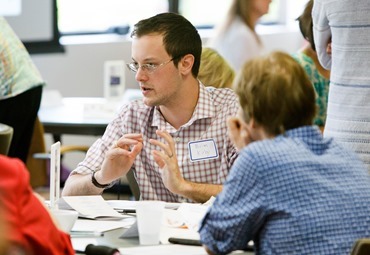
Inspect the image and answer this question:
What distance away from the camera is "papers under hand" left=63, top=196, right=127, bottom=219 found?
121 inches

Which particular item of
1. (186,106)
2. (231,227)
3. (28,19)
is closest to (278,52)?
(231,227)

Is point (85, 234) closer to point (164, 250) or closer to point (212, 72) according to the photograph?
point (164, 250)

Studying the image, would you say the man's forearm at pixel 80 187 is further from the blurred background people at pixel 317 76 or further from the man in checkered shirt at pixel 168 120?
the blurred background people at pixel 317 76

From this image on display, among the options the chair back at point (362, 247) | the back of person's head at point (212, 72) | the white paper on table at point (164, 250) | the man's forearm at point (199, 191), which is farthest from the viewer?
the back of person's head at point (212, 72)

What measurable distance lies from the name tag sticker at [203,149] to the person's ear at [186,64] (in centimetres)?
29

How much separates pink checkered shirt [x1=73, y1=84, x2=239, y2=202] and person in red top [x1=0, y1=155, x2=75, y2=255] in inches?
62.6

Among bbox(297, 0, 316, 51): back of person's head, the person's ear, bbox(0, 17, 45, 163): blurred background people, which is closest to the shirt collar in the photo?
the person's ear

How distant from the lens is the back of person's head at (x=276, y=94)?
234 cm

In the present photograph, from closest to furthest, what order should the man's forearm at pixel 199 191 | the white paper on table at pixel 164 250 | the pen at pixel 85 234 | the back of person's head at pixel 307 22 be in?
the white paper on table at pixel 164 250, the pen at pixel 85 234, the man's forearm at pixel 199 191, the back of person's head at pixel 307 22

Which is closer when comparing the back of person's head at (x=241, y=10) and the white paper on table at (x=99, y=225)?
the white paper on table at (x=99, y=225)

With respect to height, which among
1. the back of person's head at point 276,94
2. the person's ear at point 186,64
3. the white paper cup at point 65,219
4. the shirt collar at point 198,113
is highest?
the back of person's head at point 276,94

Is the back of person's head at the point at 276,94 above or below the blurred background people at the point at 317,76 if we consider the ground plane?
above

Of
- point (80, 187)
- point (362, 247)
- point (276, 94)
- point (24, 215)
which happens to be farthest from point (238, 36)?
point (24, 215)

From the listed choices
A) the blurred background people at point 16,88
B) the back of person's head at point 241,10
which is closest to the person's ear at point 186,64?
the blurred background people at point 16,88
